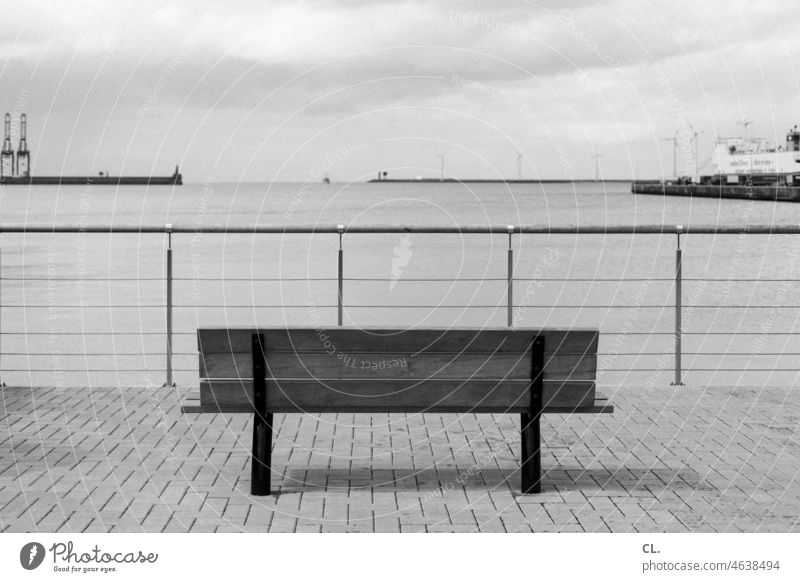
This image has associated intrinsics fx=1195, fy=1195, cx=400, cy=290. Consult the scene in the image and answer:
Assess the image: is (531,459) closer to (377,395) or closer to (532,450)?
(532,450)

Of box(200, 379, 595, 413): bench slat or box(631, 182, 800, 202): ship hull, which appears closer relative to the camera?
box(200, 379, 595, 413): bench slat

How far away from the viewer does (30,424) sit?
7.85 metres

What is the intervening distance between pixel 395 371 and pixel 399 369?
0.07 feet

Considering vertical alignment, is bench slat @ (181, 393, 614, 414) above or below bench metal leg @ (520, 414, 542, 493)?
above

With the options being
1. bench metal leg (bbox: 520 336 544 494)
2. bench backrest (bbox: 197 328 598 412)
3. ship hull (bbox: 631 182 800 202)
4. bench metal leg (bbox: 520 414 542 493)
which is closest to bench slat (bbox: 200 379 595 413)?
bench backrest (bbox: 197 328 598 412)

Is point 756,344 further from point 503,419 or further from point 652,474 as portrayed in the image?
point 652,474

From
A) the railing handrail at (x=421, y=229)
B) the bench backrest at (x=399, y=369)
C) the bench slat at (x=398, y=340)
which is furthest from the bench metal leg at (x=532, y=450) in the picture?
the railing handrail at (x=421, y=229)

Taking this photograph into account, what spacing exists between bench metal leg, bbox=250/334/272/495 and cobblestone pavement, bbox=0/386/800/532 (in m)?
0.09

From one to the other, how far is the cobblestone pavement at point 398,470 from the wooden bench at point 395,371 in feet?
1.51

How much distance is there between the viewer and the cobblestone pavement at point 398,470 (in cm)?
553

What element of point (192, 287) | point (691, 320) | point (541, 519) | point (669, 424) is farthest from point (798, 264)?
point (541, 519)

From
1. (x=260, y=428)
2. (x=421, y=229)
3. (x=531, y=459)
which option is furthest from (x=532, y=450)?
(x=421, y=229)

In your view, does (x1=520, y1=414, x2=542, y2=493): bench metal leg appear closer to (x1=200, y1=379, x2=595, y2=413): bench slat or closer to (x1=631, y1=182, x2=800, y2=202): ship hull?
(x1=200, y1=379, x2=595, y2=413): bench slat

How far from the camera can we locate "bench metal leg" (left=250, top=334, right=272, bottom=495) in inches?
228
